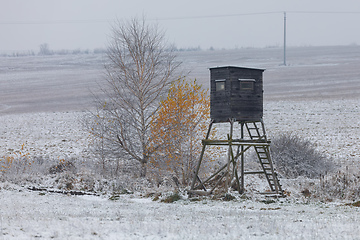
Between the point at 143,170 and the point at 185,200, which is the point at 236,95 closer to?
the point at 185,200

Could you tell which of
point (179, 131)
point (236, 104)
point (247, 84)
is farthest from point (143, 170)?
point (247, 84)

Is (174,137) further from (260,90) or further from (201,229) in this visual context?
(201,229)

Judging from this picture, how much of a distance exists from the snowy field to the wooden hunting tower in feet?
13.1

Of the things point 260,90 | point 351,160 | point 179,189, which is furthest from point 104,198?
point 351,160

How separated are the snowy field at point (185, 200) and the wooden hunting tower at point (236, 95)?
400 centimetres

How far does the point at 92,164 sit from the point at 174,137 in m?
6.57

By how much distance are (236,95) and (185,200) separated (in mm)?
5365

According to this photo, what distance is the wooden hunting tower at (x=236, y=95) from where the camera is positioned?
21.1 meters

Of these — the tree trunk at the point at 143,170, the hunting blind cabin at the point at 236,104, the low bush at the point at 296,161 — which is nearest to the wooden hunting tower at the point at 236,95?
the hunting blind cabin at the point at 236,104

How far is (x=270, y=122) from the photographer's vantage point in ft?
145

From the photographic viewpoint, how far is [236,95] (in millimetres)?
21188

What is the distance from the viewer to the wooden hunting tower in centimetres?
2111

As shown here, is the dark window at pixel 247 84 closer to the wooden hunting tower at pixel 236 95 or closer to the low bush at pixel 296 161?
the wooden hunting tower at pixel 236 95

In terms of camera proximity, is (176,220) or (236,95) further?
(236,95)
